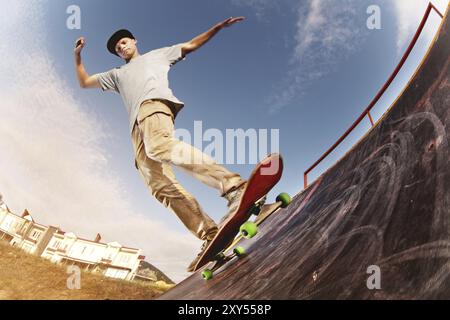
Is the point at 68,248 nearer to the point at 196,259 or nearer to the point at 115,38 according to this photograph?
the point at 196,259

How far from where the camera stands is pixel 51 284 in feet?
10.9

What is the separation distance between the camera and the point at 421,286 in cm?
203

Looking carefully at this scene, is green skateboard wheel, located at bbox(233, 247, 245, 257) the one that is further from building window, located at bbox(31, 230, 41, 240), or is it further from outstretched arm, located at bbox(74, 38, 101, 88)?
outstretched arm, located at bbox(74, 38, 101, 88)

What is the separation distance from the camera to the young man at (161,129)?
3.24m

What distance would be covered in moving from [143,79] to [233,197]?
7.74 feet

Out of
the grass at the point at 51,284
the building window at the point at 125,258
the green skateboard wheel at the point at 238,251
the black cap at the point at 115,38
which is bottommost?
the grass at the point at 51,284

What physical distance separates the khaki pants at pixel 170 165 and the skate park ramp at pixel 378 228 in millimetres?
815

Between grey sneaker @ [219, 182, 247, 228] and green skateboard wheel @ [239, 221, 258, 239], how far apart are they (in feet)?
0.82

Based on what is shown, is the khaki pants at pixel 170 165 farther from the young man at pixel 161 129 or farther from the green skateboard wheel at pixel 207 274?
the green skateboard wheel at pixel 207 274
